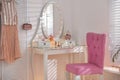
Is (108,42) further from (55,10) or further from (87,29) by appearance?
(55,10)

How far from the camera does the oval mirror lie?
3.99 meters

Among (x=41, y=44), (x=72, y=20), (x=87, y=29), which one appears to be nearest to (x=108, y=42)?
(x=87, y=29)

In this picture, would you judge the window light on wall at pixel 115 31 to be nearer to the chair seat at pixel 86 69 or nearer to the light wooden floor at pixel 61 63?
the light wooden floor at pixel 61 63

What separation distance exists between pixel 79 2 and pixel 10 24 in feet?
5.07

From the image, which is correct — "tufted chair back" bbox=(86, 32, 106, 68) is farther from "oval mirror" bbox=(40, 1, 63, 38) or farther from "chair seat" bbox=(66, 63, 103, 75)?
"oval mirror" bbox=(40, 1, 63, 38)

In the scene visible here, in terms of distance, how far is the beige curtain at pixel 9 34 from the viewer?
11.1 ft

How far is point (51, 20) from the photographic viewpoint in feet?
13.4

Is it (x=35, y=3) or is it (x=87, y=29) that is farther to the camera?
(x=87, y=29)

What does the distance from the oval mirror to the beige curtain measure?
629mm

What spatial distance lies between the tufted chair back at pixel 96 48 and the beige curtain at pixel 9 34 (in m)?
1.15

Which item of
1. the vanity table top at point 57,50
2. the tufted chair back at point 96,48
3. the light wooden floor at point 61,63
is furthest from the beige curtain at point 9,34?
the tufted chair back at point 96,48

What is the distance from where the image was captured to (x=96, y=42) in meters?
3.43

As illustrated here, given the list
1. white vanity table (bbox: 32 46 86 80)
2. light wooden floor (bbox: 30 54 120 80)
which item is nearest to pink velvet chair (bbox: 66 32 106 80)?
white vanity table (bbox: 32 46 86 80)

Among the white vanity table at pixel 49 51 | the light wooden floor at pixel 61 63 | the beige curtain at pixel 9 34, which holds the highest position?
the beige curtain at pixel 9 34
